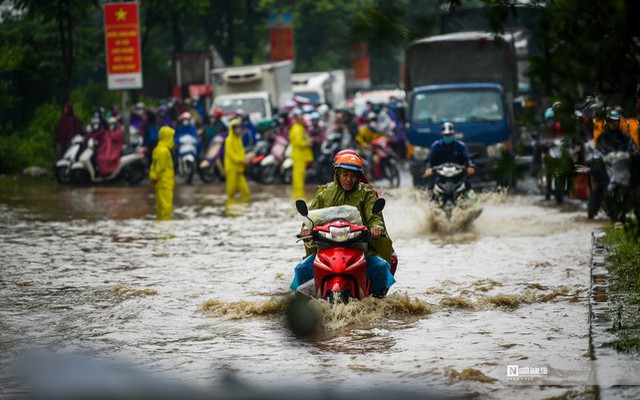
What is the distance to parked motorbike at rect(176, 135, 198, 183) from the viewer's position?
28.2 meters

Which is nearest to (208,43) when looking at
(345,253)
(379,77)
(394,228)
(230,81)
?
(230,81)

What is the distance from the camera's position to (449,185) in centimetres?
1678

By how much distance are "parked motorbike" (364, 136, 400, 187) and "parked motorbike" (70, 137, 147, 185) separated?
5366mm

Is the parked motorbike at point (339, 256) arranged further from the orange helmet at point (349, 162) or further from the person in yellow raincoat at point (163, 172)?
A: the person in yellow raincoat at point (163, 172)

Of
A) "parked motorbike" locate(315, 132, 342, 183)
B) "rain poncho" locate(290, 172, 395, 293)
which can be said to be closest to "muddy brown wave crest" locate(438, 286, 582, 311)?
"rain poncho" locate(290, 172, 395, 293)

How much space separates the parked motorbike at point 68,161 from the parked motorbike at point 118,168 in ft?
0.32

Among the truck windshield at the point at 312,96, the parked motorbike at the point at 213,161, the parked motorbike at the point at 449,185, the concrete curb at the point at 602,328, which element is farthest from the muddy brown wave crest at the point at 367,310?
the truck windshield at the point at 312,96

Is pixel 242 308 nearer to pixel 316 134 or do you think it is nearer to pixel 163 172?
pixel 163 172

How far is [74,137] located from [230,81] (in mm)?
8007

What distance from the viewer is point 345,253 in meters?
9.48

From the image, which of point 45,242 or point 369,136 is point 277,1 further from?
point 45,242

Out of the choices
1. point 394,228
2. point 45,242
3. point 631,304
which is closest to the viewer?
point 631,304

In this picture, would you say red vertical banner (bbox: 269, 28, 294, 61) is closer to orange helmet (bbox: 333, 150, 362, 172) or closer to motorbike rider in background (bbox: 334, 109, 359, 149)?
motorbike rider in background (bbox: 334, 109, 359, 149)

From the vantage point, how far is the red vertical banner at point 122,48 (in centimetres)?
2917
